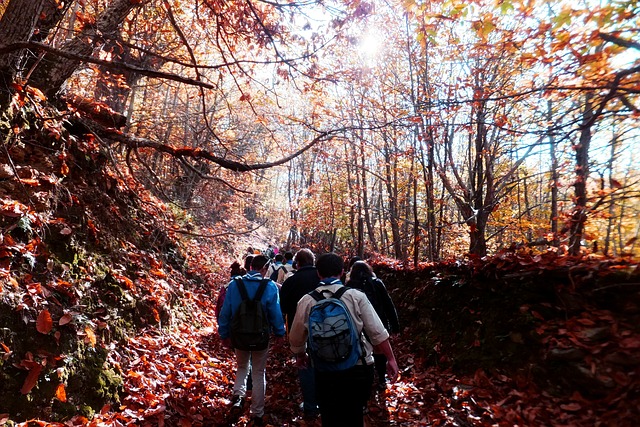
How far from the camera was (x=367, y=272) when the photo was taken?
5.93 metres

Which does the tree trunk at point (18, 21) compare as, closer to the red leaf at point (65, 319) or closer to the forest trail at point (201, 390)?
the red leaf at point (65, 319)

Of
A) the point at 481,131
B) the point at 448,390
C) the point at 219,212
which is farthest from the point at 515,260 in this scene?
the point at 219,212

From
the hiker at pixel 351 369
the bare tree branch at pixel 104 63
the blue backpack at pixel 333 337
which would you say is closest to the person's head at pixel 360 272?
the hiker at pixel 351 369

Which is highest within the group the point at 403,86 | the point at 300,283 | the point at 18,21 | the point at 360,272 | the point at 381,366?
the point at 403,86

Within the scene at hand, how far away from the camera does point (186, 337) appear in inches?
295

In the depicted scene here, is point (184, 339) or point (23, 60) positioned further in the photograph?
point (184, 339)

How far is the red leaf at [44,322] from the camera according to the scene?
4039mm

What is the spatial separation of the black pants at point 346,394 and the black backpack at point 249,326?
4.69 feet

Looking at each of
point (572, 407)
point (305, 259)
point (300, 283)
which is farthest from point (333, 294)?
point (572, 407)

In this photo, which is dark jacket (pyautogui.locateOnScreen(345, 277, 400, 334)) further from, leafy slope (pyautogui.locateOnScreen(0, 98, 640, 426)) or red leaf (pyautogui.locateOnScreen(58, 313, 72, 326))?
red leaf (pyautogui.locateOnScreen(58, 313, 72, 326))

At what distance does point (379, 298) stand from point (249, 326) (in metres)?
2.10

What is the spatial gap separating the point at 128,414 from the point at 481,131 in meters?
9.88

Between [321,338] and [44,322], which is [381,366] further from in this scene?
[44,322]

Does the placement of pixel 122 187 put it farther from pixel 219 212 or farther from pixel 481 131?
pixel 219 212
